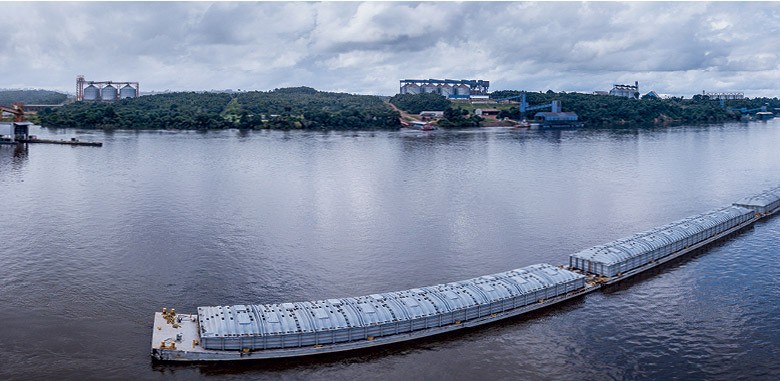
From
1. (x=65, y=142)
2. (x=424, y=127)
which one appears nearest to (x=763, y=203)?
(x=65, y=142)

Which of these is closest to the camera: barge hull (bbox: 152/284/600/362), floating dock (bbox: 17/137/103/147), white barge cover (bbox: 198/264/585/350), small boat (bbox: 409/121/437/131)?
barge hull (bbox: 152/284/600/362)

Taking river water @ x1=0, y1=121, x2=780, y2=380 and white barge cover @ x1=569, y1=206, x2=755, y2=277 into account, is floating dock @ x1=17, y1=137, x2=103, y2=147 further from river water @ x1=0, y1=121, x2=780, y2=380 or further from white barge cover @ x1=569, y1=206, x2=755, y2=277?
white barge cover @ x1=569, y1=206, x2=755, y2=277

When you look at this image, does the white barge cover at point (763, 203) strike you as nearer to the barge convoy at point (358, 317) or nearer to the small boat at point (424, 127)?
the barge convoy at point (358, 317)

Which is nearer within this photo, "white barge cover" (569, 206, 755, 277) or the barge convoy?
the barge convoy

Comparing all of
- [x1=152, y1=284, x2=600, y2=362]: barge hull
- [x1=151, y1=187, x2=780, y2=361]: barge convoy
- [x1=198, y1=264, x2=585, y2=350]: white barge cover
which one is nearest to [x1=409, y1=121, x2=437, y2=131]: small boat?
[x1=151, y1=187, x2=780, y2=361]: barge convoy

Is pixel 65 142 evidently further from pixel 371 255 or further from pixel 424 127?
pixel 371 255

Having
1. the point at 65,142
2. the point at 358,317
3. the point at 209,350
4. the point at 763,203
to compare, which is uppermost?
the point at 65,142

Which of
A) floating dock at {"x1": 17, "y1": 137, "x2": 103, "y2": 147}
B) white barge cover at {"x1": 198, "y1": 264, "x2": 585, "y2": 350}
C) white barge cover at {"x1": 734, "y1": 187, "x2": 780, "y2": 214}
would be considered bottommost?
white barge cover at {"x1": 198, "y1": 264, "x2": 585, "y2": 350}

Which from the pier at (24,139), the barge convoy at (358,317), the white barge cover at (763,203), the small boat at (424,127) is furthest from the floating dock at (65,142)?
the white barge cover at (763,203)
